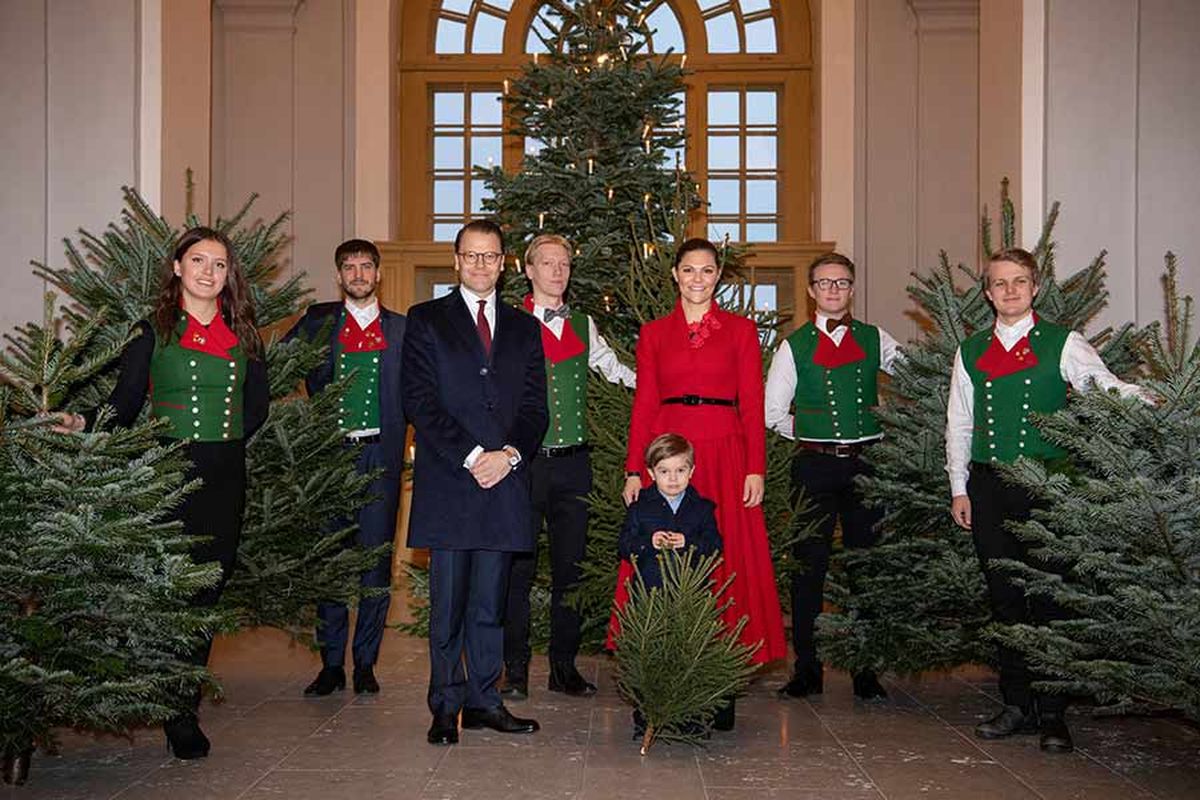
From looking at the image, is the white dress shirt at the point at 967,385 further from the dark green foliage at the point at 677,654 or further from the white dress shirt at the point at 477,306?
the white dress shirt at the point at 477,306

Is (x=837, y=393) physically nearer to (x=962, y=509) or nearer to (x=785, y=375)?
(x=785, y=375)

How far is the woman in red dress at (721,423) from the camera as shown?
550 centimetres

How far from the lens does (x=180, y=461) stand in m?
4.55

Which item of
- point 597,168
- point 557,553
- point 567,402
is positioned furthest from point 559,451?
point 597,168

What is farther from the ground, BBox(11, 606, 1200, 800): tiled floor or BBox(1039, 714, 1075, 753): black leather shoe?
BBox(1039, 714, 1075, 753): black leather shoe

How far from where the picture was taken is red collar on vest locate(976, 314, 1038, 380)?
5156 mm

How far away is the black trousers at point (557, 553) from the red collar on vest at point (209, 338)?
61.1 inches

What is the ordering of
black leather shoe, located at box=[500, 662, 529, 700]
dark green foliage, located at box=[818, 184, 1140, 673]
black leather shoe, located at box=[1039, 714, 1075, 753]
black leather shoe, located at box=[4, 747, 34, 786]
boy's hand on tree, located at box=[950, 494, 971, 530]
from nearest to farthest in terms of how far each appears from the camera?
1. black leather shoe, located at box=[4, 747, 34, 786]
2. black leather shoe, located at box=[1039, 714, 1075, 753]
3. boy's hand on tree, located at box=[950, 494, 971, 530]
4. dark green foliage, located at box=[818, 184, 1140, 673]
5. black leather shoe, located at box=[500, 662, 529, 700]

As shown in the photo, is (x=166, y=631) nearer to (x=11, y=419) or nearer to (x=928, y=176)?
(x=11, y=419)

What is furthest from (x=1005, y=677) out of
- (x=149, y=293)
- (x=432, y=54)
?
(x=432, y=54)

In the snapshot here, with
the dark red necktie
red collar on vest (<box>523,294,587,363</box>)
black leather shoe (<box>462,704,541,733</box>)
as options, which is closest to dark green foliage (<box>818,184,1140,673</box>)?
red collar on vest (<box>523,294,587,363</box>)

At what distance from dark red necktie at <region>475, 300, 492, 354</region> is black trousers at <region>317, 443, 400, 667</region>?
3.98 ft

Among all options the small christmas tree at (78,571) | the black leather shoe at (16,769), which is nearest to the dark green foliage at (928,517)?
the small christmas tree at (78,571)

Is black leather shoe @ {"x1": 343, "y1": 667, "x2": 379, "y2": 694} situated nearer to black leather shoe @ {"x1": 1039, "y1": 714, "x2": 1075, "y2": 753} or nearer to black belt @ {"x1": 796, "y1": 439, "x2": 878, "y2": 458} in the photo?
black belt @ {"x1": 796, "y1": 439, "x2": 878, "y2": 458}
